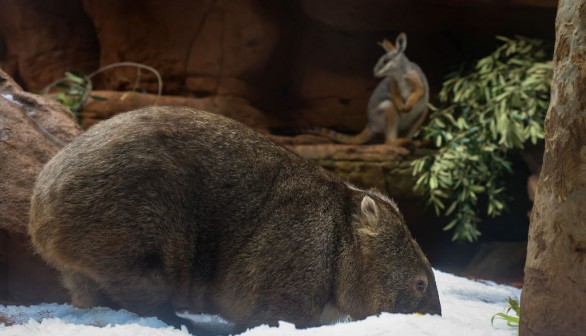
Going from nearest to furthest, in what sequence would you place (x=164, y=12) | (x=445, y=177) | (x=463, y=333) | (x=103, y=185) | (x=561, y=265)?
(x=561, y=265), (x=463, y=333), (x=103, y=185), (x=445, y=177), (x=164, y=12)

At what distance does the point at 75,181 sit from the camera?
11.5ft

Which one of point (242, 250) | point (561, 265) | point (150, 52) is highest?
point (150, 52)

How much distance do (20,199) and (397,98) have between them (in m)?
6.44

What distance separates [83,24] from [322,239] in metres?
7.54

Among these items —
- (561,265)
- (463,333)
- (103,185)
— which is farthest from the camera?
(103,185)

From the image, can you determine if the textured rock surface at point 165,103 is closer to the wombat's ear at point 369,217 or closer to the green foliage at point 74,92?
the green foliage at point 74,92

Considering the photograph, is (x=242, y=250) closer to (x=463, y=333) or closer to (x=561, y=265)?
(x=463, y=333)

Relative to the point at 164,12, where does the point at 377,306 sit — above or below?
below

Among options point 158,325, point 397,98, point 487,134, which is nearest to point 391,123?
point 397,98

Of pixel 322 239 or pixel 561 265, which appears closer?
pixel 561 265

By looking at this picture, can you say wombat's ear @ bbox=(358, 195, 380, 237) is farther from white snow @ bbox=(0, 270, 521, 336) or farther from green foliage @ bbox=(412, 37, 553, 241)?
green foliage @ bbox=(412, 37, 553, 241)

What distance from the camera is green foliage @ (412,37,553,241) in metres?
8.09

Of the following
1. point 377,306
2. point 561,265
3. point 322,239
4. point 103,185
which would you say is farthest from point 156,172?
point 561,265

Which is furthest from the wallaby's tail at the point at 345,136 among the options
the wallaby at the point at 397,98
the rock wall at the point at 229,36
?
the rock wall at the point at 229,36
